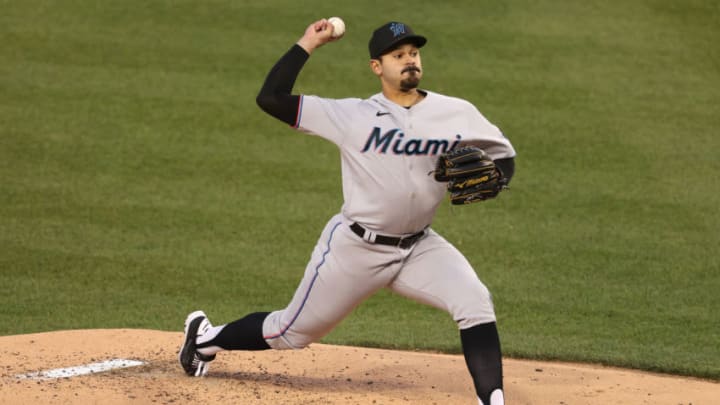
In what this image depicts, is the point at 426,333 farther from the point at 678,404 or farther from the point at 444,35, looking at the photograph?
the point at 444,35

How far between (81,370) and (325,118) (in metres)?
1.87

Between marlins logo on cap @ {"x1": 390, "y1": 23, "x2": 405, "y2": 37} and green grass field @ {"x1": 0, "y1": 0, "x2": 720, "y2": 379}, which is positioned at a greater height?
marlins logo on cap @ {"x1": 390, "y1": 23, "x2": 405, "y2": 37}

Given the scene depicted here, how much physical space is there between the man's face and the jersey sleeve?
220 mm

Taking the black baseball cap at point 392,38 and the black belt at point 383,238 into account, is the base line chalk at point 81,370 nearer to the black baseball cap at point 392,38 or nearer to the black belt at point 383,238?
the black belt at point 383,238

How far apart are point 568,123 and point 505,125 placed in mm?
634

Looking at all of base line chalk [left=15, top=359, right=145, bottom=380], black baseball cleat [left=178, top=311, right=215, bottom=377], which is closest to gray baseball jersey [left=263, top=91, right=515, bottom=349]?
black baseball cleat [left=178, top=311, right=215, bottom=377]

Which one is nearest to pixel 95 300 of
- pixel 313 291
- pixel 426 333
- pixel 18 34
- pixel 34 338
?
pixel 34 338

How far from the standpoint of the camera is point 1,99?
433 inches

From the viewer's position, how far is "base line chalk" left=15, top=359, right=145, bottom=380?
5.46 m

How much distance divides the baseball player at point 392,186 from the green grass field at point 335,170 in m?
1.83

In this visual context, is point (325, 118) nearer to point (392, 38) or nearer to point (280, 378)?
point (392, 38)

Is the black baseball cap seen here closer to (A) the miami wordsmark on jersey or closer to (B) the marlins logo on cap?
(B) the marlins logo on cap

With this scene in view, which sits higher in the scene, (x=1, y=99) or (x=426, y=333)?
(x=1, y=99)

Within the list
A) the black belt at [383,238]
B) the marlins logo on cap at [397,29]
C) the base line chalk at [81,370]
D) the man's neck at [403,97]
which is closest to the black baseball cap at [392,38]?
the marlins logo on cap at [397,29]
